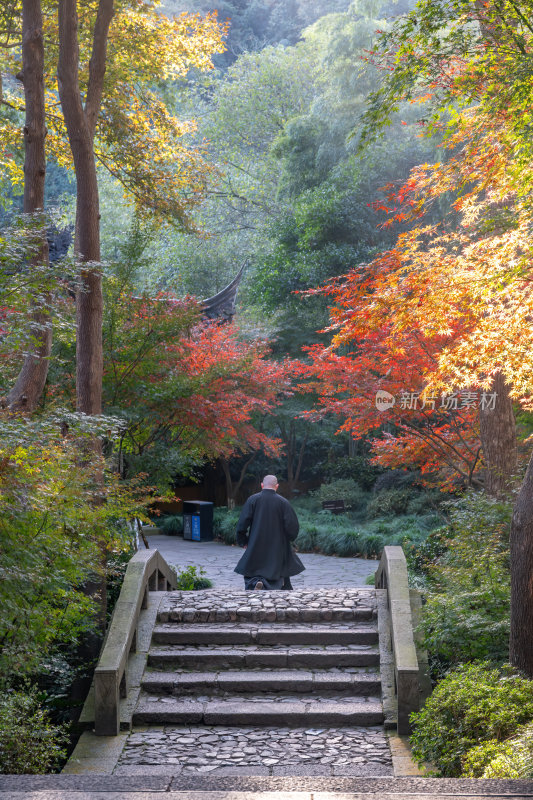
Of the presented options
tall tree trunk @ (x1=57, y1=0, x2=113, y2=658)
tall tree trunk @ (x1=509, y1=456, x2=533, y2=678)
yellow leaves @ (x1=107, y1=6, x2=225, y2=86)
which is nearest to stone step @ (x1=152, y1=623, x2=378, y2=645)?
tall tree trunk @ (x1=509, y1=456, x2=533, y2=678)

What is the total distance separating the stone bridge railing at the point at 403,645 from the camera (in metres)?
6.06

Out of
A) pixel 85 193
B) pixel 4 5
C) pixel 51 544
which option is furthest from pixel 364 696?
pixel 4 5

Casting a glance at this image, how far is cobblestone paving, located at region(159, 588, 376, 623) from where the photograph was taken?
809 cm

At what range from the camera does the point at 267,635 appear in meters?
7.61

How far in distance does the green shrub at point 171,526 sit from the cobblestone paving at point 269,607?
11516 mm

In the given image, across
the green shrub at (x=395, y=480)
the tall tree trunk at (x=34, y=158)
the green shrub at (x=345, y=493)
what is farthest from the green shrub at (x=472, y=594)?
the green shrub at (x=345, y=493)

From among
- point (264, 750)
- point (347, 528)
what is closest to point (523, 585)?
point (264, 750)

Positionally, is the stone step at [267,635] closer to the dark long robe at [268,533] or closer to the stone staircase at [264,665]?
the stone staircase at [264,665]

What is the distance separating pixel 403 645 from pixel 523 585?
1289mm

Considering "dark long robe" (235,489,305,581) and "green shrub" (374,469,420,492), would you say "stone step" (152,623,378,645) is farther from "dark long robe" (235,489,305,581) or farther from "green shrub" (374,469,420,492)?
"green shrub" (374,469,420,492)

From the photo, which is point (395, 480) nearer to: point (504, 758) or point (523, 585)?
point (523, 585)

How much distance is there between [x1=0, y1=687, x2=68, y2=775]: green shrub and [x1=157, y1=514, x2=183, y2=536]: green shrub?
49.9ft

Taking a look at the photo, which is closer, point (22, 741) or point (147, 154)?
point (22, 741)

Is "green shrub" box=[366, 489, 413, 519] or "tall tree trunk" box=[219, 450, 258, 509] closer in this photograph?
"green shrub" box=[366, 489, 413, 519]
